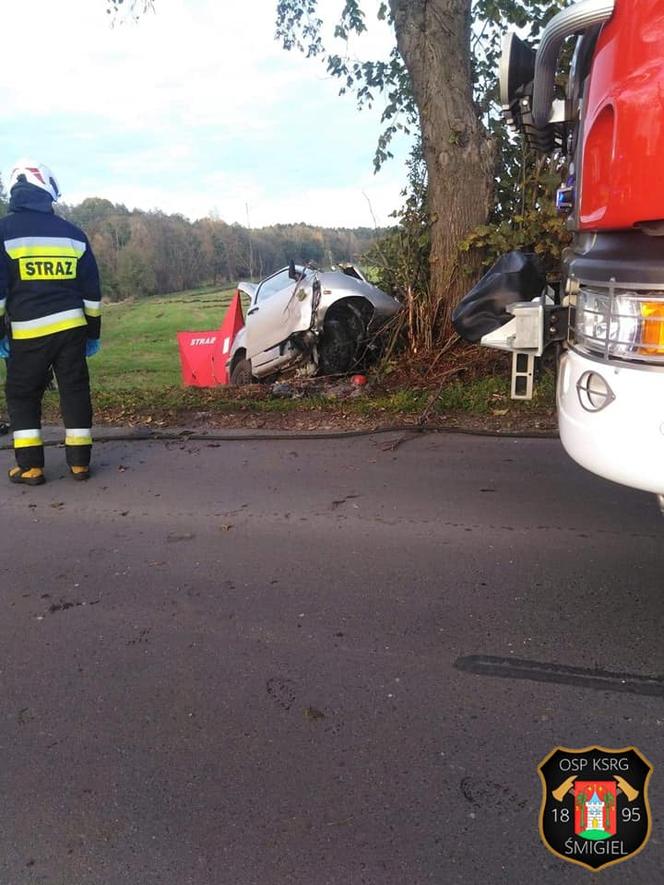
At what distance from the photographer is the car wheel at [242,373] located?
365 inches

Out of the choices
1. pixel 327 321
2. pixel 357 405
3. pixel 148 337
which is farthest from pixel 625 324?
pixel 148 337

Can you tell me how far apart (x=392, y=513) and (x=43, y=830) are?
2.46 m

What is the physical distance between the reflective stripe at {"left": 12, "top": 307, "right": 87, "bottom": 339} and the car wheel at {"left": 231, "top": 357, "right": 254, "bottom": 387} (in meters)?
4.22

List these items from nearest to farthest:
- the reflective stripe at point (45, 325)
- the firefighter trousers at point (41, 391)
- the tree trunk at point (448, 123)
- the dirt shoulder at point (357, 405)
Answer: the reflective stripe at point (45, 325) < the firefighter trousers at point (41, 391) < the dirt shoulder at point (357, 405) < the tree trunk at point (448, 123)

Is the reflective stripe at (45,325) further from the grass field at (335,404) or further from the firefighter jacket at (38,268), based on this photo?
the grass field at (335,404)

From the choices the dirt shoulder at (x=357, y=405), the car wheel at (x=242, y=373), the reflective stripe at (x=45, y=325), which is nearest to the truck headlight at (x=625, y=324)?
the dirt shoulder at (x=357, y=405)

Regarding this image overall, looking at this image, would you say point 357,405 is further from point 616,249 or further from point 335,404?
point 616,249

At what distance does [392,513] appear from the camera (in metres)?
4.08

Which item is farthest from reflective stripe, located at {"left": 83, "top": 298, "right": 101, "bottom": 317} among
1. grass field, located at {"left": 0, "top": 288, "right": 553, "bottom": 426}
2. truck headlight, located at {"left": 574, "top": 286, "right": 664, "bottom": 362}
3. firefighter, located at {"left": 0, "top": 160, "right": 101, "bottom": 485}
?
→ truck headlight, located at {"left": 574, "top": 286, "right": 664, "bottom": 362}

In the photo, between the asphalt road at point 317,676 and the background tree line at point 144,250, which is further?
the background tree line at point 144,250

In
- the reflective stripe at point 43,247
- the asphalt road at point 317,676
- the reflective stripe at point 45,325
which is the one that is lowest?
the asphalt road at point 317,676

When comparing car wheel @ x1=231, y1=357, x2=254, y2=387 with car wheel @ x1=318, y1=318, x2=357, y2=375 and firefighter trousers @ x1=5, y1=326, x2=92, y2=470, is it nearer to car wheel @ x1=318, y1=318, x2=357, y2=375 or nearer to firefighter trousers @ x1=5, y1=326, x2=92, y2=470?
car wheel @ x1=318, y1=318, x2=357, y2=375

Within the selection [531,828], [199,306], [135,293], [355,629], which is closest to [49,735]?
[355,629]

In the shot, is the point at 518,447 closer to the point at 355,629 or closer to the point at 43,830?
the point at 355,629
